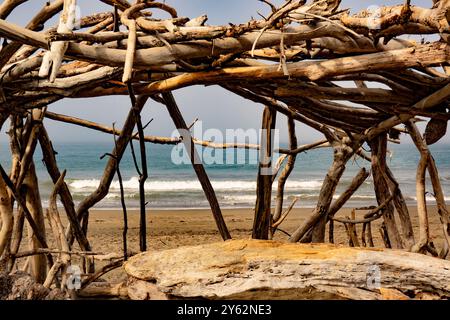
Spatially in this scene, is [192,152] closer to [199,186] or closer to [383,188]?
[383,188]

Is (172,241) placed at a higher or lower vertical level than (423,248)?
lower

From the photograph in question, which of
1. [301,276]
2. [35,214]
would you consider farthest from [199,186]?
[301,276]

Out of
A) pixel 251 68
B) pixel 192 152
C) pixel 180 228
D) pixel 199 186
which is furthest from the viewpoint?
pixel 199 186

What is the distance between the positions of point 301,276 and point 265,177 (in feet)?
2.70

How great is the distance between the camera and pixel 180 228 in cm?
1005

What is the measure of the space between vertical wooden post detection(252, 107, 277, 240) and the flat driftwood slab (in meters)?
0.73

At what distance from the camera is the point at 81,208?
2934 millimetres

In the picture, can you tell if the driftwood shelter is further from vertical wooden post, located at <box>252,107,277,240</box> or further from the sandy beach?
the sandy beach

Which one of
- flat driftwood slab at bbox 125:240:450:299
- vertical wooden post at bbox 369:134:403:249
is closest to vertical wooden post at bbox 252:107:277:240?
vertical wooden post at bbox 369:134:403:249

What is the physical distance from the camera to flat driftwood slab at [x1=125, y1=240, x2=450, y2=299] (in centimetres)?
176

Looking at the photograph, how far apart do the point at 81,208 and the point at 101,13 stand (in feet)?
3.54

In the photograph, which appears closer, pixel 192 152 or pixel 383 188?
pixel 192 152

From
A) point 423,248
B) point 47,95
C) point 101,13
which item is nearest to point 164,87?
point 47,95
